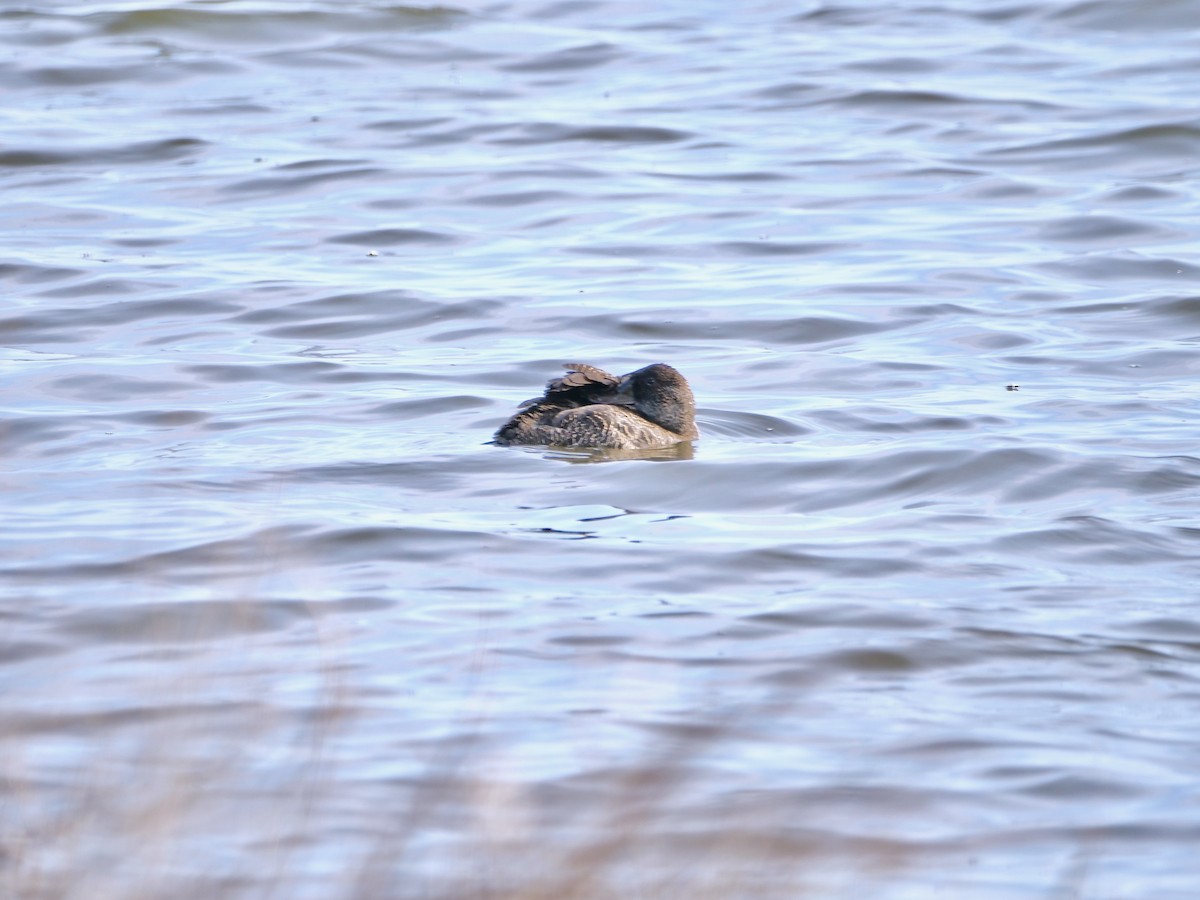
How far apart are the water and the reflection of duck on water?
18 cm

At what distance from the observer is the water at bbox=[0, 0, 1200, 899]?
201 inches

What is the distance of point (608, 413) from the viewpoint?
9.73m

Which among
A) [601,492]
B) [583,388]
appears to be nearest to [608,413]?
[583,388]

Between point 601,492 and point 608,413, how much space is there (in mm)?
832

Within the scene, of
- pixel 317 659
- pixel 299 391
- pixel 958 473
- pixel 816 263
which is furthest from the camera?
pixel 816 263

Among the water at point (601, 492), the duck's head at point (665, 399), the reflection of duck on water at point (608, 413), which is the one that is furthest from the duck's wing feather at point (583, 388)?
the water at point (601, 492)

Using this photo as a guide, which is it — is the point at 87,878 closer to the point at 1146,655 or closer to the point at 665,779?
the point at 665,779

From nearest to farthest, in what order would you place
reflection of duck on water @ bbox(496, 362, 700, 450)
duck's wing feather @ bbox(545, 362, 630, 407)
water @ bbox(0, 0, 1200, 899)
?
water @ bbox(0, 0, 1200, 899)
reflection of duck on water @ bbox(496, 362, 700, 450)
duck's wing feather @ bbox(545, 362, 630, 407)

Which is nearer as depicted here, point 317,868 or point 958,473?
point 317,868

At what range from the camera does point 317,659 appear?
6.48 m

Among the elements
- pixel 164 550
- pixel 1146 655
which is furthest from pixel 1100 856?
pixel 164 550

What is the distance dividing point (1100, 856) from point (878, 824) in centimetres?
58

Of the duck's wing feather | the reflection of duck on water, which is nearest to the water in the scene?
the reflection of duck on water

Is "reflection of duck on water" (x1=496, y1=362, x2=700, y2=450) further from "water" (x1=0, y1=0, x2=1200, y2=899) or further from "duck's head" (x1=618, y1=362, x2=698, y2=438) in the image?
"water" (x1=0, y1=0, x2=1200, y2=899)
